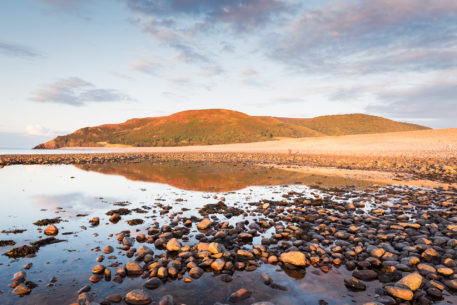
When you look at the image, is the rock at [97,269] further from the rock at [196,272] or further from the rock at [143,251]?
the rock at [196,272]

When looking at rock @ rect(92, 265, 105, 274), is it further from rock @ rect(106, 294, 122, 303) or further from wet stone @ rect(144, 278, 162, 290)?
wet stone @ rect(144, 278, 162, 290)

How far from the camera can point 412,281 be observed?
189 inches

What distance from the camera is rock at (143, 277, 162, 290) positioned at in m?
4.93

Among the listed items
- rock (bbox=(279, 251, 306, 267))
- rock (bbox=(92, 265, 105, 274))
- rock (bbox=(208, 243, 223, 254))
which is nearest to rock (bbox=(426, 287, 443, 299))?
rock (bbox=(279, 251, 306, 267))

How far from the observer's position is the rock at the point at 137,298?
441 cm

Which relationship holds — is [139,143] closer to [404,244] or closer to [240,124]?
[240,124]

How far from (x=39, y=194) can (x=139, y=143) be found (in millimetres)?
129411

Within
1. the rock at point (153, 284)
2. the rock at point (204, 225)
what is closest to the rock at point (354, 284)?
the rock at point (153, 284)

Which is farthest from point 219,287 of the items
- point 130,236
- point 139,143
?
point 139,143

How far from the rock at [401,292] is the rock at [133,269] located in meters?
5.09

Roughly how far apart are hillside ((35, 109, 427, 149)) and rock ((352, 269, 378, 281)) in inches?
5119

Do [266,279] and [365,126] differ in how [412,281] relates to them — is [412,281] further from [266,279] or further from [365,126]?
[365,126]

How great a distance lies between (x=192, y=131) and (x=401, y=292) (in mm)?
149889

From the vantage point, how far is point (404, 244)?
674cm
